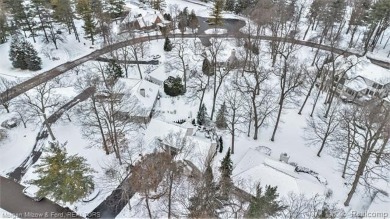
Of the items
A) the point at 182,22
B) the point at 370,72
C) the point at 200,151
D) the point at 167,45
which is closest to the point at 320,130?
the point at 200,151

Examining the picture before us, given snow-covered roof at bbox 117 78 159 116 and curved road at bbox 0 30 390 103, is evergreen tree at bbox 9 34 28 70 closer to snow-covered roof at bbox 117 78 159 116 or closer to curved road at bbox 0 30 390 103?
curved road at bbox 0 30 390 103

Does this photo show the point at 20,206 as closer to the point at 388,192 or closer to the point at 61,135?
the point at 61,135

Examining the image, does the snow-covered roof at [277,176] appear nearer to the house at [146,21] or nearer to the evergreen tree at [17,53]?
the evergreen tree at [17,53]

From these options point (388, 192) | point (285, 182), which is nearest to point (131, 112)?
point (285, 182)

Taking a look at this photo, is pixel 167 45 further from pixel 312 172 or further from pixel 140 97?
pixel 312 172

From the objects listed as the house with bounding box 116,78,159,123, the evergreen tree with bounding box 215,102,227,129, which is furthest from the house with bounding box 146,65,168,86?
the evergreen tree with bounding box 215,102,227,129

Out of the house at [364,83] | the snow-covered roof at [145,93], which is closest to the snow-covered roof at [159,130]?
the snow-covered roof at [145,93]

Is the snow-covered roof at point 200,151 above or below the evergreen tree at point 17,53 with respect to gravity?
below

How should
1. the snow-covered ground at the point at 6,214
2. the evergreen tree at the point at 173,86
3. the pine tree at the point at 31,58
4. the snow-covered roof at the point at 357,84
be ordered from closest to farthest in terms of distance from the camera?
the snow-covered ground at the point at 6,214 → the evergreen tree at the point at 173,86 → the snow-covered roof at the point at 357,84 → the pine tree at the point at 31,58

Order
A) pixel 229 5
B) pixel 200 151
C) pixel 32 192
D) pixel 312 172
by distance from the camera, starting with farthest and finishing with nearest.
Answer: pixel 229 5, pixel 200 151, pixel 312 172, pixel 32 192
